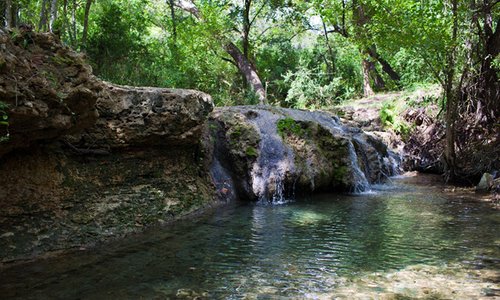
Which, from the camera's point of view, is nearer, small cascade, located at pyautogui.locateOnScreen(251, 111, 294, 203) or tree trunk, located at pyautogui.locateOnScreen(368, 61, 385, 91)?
small cascade, located at pyautogui.locateOnScreen(251, 111, 294, 203)

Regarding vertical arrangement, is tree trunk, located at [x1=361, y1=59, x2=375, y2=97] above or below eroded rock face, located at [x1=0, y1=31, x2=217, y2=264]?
above

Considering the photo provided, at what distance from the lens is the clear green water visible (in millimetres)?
3879

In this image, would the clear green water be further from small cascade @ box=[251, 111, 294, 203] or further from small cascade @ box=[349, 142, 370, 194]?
small cascade @ box=[349, 142, 370, 194]

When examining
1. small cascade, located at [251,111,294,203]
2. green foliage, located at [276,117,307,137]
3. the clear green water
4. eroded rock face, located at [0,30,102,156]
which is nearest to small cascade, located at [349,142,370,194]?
green foliage, located at [276,117,307,137]

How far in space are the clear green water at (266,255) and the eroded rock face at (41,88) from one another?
1444 millimetres

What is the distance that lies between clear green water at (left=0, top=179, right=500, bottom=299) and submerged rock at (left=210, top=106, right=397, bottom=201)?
1339 millimetres

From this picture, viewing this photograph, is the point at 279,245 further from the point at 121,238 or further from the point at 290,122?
the point at 290,122

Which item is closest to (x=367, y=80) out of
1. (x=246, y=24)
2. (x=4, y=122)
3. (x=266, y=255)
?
(x=246, y=24)

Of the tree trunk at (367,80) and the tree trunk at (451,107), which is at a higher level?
the tree trunk at (367,80)

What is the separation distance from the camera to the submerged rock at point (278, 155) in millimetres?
8719

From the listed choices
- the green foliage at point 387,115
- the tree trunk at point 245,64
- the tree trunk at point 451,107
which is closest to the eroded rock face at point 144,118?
the tree trunk at point 451,107

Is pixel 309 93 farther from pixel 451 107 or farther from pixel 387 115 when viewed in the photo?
pixel 451 107

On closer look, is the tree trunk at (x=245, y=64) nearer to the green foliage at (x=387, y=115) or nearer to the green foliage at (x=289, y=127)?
the green foliage at (x=387, y=115)

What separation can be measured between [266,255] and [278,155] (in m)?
4.27
